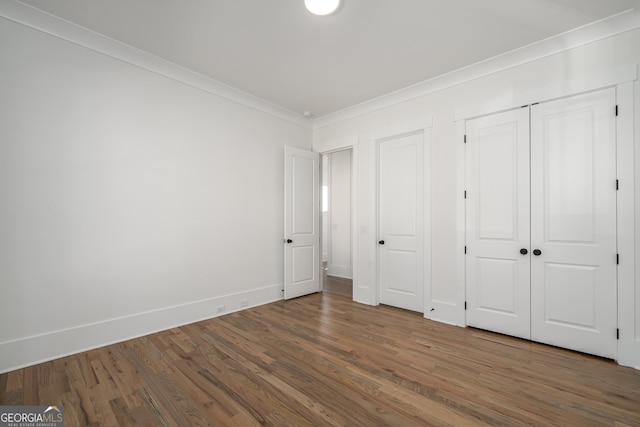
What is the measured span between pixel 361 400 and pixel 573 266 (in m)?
2.45

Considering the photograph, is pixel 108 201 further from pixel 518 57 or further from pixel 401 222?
pixel 518 57

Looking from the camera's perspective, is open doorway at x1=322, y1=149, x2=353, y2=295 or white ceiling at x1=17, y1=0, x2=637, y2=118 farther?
open doorway at x1=322, y1=149, x2=353, y2=295

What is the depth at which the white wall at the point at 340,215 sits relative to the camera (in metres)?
6.21

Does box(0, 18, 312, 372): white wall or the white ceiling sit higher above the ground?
the white ceiling

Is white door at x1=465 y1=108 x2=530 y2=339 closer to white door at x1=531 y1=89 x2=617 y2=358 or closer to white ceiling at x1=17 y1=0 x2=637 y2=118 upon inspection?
white door at x1=531 y1=89 x2=617 y2=358

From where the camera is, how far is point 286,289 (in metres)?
4.45

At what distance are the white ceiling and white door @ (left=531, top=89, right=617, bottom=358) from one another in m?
0.84

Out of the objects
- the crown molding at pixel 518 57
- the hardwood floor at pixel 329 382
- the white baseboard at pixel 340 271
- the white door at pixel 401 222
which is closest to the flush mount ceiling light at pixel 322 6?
the crown molding at pixel 518 57

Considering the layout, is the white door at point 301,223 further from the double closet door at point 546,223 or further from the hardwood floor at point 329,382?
the double closet door at point 546,223

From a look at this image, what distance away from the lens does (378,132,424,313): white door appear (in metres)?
3.85

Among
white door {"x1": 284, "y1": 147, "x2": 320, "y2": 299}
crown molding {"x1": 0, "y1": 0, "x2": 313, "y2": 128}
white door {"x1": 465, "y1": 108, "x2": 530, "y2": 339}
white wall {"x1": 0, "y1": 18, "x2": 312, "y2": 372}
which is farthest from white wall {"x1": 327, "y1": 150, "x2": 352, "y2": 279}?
white door {"x1": 465, "y1": 108, "x2": 530, "y2": 339}

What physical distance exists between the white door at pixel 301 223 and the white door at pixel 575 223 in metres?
3.05

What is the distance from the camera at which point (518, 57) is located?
2986mm

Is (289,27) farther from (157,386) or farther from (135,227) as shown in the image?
(157,386)
